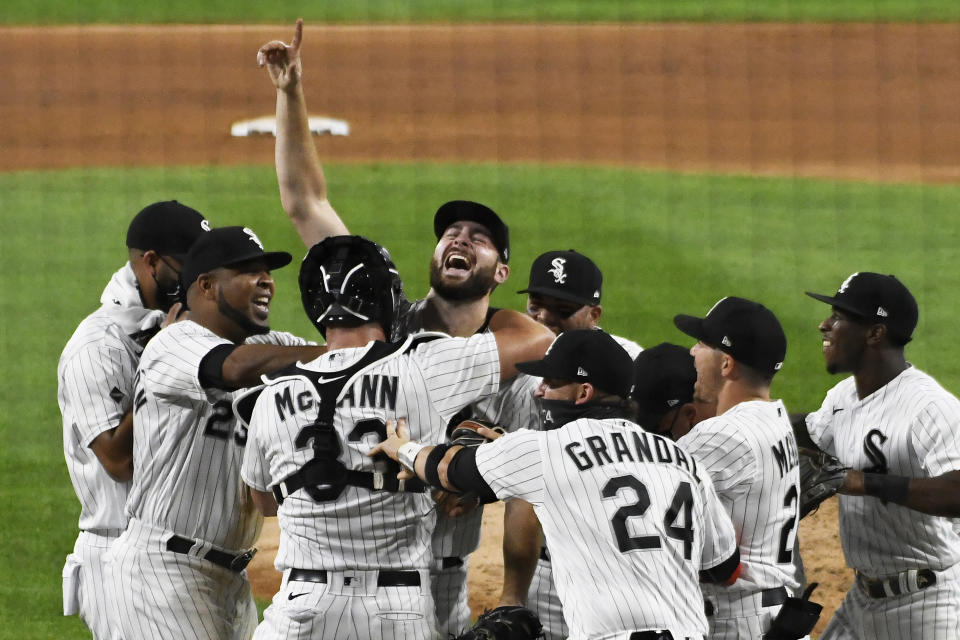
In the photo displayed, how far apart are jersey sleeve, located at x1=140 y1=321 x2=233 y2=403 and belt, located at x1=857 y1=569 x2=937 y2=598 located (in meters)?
2.34

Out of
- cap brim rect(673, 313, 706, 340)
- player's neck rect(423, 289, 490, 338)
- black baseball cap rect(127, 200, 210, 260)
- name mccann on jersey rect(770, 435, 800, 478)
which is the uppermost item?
black baseball cap rect(127, 200, 210, 260)

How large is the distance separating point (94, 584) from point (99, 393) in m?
0.66

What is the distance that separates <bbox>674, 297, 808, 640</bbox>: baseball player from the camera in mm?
3797

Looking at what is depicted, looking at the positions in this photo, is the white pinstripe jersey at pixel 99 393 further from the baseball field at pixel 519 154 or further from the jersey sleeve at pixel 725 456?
the baseball field at pixel 519 154

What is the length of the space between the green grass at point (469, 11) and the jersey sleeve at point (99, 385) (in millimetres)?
17250

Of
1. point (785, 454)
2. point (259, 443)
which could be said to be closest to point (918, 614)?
point (785, 454)

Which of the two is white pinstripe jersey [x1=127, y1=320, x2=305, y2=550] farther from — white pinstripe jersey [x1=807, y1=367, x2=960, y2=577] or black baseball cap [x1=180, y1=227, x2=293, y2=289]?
white pinstripe jersey [x1=807, y1=367, x2=960, y2=577]

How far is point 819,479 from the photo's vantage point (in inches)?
162

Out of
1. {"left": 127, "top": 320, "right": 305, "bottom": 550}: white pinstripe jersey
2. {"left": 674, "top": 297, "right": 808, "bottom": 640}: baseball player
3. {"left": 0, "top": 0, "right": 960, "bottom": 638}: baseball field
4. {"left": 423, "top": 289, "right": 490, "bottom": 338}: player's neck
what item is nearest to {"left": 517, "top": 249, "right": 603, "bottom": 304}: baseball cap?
{"left": 423, "top": 289, "right": 490, "bottom": 338}: player's neck

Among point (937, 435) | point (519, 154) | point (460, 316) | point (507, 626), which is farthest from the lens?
point (519, 154)

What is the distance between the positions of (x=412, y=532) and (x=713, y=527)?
820 millimetres

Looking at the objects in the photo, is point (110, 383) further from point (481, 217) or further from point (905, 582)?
point (905, 582)

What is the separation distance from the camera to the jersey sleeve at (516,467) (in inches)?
131

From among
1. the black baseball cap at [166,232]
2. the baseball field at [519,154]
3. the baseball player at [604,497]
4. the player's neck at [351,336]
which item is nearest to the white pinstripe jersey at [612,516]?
the baseball player at [604,497]
